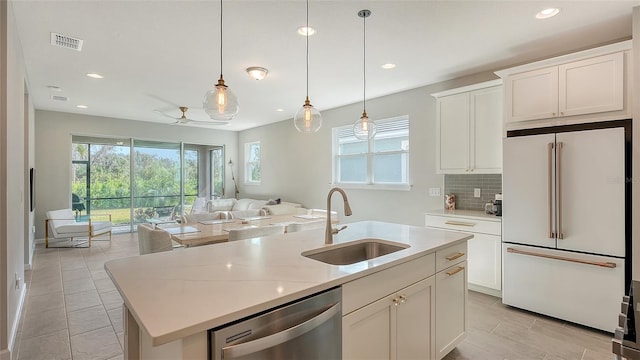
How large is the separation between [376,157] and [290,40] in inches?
109

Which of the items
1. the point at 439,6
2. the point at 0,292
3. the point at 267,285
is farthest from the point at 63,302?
the point at 439,6

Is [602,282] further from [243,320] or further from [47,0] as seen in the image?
[47,0]

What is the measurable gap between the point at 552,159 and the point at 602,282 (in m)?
1.11

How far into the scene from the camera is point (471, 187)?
411 cm

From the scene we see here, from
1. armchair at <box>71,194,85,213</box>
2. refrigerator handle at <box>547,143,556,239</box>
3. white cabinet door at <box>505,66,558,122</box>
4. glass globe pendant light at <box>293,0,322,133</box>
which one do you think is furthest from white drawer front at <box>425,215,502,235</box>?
armchair at <box>71,194,85,213</box>

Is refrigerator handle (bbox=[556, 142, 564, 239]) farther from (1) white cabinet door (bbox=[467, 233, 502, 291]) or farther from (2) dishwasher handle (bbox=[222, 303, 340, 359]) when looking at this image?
(2) dishwasher handle (bbox=[222, 303, 340, 359])

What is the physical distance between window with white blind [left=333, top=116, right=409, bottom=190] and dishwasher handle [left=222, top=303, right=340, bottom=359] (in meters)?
3.73

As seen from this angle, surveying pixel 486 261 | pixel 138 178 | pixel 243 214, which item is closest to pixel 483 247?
pixel 486 261

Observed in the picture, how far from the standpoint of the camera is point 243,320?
1.12 m

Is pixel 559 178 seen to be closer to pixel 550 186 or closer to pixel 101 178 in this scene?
pixel 550 186

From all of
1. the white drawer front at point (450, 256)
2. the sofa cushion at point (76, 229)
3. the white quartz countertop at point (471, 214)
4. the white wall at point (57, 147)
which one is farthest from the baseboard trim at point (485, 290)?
the white wall at point (57, 147)

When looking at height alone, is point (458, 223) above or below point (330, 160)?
below

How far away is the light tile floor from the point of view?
2432 millimetres

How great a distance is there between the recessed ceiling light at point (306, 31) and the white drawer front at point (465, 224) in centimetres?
253
